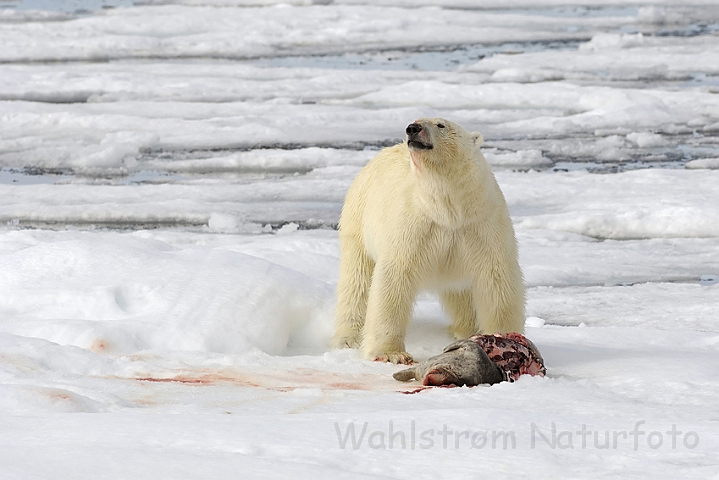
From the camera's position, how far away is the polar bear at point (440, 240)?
3783 mm

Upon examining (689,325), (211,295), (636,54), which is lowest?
(689,325)

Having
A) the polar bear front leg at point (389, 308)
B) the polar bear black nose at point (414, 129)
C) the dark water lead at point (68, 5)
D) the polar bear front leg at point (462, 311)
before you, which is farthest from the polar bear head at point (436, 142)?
the dark water lead at point (68, 5)

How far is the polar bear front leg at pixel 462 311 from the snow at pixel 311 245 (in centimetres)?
14

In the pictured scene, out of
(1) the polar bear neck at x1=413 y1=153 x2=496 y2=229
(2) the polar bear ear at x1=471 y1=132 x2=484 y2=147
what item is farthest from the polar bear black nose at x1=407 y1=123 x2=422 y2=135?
(2) the polar bear ear at x1=471 y1=132 x2=484 y2=147

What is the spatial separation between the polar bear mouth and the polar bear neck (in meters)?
0.07

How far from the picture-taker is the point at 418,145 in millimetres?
3686

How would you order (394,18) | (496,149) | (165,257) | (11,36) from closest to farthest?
(165,257) < (496,149) < (11,36) < (394,18)

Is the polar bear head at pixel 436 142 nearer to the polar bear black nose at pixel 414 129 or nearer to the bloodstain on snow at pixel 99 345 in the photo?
the polar bear black nose at pixel 414 129

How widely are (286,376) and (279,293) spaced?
0.82 m

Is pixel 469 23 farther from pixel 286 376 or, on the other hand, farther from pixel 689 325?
pixel 286 376

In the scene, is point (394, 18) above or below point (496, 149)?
above

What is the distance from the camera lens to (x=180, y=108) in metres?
11.1

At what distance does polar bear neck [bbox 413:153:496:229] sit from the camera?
3.78m

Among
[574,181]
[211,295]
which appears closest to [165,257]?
[211,295]
